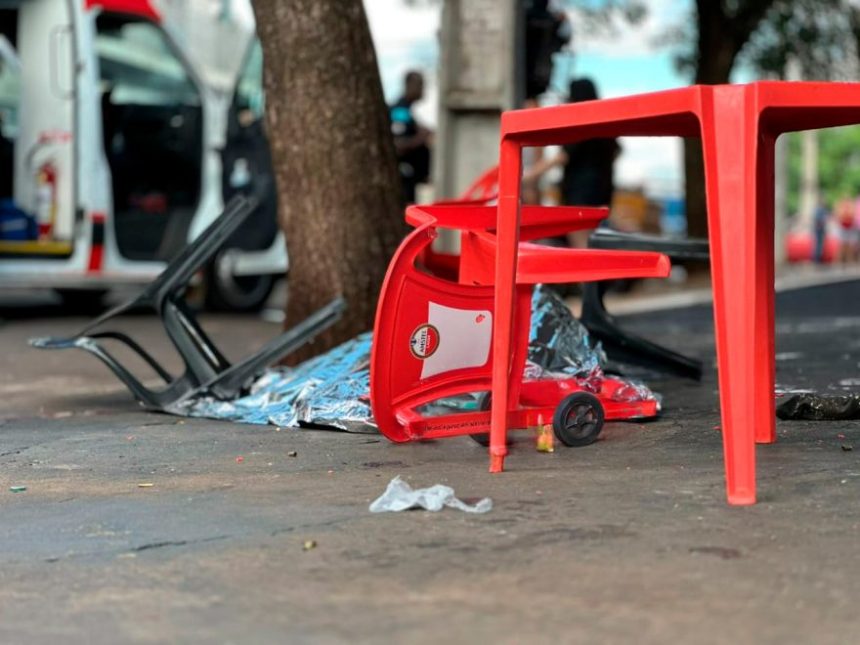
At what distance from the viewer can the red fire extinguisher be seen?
12844 mm

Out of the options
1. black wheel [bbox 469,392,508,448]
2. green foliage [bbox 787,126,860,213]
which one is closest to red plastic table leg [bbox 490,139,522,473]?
black wheel [bbox 469,392,508,448]

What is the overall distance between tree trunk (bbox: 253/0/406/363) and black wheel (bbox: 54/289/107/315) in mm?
6438

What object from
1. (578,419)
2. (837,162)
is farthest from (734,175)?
(837,162)

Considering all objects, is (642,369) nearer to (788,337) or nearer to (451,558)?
(788,337)

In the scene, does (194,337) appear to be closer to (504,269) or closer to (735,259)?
(504,269)

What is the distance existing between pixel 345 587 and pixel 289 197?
4.66 m

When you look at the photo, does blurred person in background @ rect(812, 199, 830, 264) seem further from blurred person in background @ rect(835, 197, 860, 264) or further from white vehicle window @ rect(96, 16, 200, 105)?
white vehicle window @ rect(96, 16, 200, 105)

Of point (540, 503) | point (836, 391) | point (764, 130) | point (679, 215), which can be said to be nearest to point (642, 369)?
point (836, 391)

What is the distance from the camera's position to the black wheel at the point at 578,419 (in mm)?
5281

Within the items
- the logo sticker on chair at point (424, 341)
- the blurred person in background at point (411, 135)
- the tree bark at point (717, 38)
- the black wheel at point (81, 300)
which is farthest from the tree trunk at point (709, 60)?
the logo sticker on chair at point (424, 341)

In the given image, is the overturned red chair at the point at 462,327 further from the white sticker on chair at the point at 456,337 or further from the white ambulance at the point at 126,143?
the white ambulance at the point at 126,143

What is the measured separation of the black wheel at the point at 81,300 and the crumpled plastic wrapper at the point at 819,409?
9141 mm

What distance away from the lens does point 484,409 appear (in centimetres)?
569

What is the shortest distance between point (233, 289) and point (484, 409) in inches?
336
